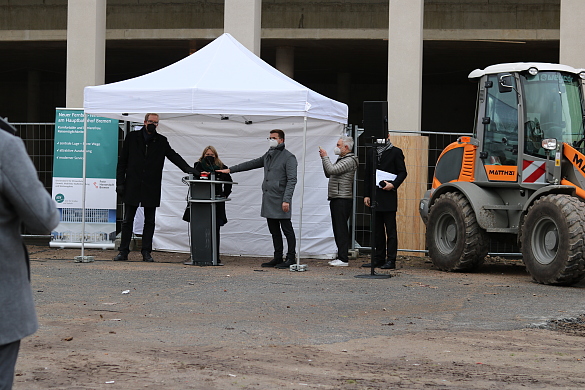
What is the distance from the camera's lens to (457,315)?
767 cm

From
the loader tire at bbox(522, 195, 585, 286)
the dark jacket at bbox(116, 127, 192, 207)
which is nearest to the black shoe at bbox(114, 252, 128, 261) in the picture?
the dark jacket at bbox(116, 127, 192, 207)

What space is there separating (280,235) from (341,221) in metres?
0.91

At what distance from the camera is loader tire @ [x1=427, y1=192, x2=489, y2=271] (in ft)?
36.4

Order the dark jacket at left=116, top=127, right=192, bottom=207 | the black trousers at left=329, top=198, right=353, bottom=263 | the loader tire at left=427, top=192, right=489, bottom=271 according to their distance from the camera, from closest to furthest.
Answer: the loader tire at left=427, top=192, right=489, bottom=271 → the dark jacket at left=116, top=127, right=192, bottom=207 → the black trousers at left=329, top=198, right=353, bottom=263

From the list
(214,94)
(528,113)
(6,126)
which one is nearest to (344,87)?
(214,94)

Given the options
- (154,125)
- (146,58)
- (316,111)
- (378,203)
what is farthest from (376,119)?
(146,58)

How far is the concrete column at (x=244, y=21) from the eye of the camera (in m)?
15.8

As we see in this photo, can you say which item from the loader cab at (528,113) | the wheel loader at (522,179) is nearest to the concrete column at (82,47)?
the wheel loader at (522,179)

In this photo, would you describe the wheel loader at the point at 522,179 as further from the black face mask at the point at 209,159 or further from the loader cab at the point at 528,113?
the black face mask at the point at 209,159

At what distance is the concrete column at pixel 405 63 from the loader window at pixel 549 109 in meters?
4.72

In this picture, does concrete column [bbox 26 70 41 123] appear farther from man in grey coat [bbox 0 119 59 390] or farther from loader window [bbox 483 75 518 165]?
man in grey coat [bbox 0 119 59 390]

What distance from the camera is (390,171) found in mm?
11828

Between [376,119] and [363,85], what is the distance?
2175 cm

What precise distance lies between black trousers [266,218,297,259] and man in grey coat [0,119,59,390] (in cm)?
844
